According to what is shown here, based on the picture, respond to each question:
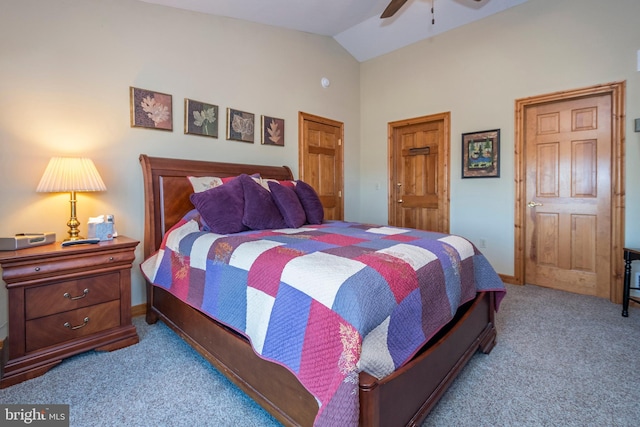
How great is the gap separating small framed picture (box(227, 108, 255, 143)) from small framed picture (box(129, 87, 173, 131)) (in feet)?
1.93

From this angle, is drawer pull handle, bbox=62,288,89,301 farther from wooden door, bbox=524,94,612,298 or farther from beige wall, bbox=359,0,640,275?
wooden door, bbox=524,94,612,298

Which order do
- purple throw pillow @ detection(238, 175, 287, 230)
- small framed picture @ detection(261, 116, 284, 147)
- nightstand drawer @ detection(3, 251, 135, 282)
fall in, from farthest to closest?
small framed picture @ detection(261, 116, 284, 147) → purple throw pillow @ detection(238, 175, 287, 230) → nightstand drawer @ detection(3, 251, 135, 282)

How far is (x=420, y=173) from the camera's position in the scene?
4273mm

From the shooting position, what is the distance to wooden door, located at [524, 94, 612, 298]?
9.98 feet

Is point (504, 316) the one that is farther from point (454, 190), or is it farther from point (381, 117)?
point (381, 117)

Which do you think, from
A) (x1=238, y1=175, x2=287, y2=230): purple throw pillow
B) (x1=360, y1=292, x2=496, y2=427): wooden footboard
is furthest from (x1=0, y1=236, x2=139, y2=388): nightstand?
(x1=360, y1=292, x2=496, y2=427): wooden footboard

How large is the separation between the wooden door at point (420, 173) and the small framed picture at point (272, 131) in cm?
174

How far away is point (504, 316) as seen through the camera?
260 centimetres

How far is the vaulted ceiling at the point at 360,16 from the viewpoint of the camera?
118 inches

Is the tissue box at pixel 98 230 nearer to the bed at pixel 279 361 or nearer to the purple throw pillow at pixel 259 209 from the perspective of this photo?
the bed at pixel 279 361

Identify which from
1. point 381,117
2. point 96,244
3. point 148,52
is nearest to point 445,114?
point 381,117

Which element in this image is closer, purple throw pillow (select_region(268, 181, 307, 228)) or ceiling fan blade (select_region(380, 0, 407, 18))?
purple throw pillow (select_region(268, 181, 307, 228))

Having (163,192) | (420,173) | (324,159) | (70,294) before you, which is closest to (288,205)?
(163,192)

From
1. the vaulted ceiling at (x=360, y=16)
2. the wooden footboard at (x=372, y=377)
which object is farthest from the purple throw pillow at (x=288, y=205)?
the vaulted ceiling at (x=360, y=16)
